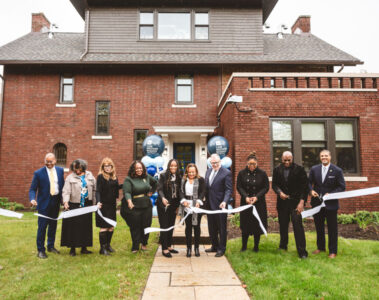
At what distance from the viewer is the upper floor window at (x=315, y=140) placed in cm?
935

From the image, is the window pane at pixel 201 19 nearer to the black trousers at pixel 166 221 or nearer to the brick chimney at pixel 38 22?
the brick chimney at pixel 38 22

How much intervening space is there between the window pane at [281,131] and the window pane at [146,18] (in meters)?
8.15

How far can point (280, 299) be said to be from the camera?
3.36m

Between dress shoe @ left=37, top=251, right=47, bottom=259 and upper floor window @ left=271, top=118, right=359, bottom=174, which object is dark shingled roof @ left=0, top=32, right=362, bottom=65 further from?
dress shoe @ left=37, top=251, right=47, bottom=259

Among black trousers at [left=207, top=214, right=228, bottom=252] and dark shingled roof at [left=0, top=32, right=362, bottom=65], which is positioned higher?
dark shingled roof at [left=0, top=32, right=362, bottom=65]

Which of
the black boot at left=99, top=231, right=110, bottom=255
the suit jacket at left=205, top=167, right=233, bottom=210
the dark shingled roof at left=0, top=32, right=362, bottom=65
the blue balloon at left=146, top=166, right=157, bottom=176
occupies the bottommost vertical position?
the black boot at left=99, top=231, right=110, bottom=255

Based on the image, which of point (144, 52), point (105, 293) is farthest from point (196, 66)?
point (105, 293)

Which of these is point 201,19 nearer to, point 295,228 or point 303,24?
point 303,24

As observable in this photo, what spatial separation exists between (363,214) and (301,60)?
701 centimetres

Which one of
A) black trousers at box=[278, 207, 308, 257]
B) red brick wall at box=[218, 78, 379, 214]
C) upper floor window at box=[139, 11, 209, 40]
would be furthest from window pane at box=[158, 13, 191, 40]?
black trousers at box=[278, 207, 308, 257]

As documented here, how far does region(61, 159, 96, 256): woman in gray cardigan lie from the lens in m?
5.17

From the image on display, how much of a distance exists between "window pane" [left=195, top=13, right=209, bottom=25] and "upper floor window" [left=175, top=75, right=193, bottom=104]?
9.66 feet

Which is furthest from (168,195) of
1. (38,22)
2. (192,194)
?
(38,22)

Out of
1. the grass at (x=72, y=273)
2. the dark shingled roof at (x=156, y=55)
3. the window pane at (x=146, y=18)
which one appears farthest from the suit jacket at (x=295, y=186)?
the window pane at (x=146, y=18)
